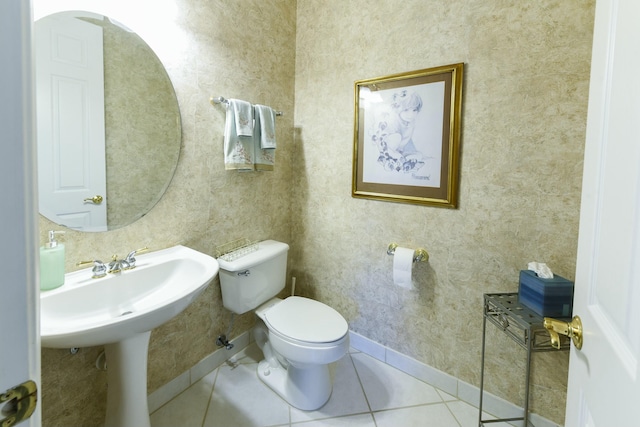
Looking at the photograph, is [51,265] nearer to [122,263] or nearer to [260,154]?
[122,263]

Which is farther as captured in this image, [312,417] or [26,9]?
[312,417]

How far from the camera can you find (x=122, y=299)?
4.09ft

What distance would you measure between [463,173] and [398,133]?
43cm

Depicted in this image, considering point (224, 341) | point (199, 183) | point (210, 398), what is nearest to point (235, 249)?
point (199, 183)

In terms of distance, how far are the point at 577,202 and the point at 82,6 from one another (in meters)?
2.16

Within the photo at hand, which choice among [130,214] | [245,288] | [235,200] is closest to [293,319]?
[245,288]

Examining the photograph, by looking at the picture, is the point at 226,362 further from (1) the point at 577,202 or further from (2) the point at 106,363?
(1) the point at 577,202

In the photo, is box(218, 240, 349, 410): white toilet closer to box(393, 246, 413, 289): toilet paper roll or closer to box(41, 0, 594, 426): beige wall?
box(41, 0, 594, 426): beige wall

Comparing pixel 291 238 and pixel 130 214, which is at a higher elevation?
pixel 130 214

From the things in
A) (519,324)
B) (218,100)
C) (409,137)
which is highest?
(218,100)

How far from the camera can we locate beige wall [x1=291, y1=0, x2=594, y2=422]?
1.33 metres

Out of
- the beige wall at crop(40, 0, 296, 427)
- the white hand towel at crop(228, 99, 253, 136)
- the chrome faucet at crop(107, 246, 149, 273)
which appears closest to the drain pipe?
the beige wall at crop(40, 0, 296, 427)

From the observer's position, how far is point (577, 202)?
130 centimetres

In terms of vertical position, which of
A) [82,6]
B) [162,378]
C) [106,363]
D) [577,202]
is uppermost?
[82,6]
